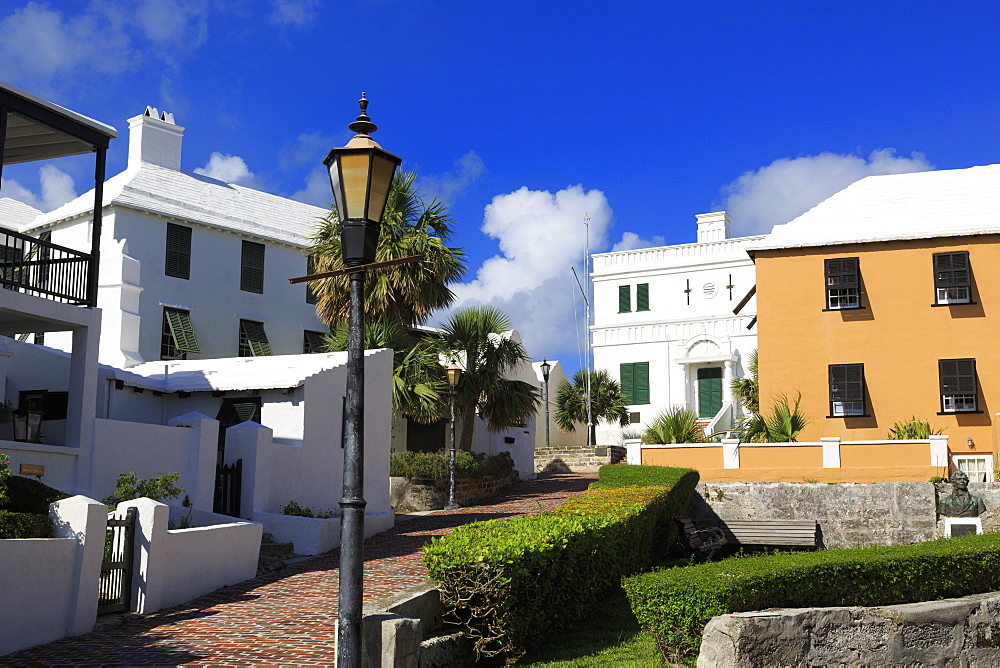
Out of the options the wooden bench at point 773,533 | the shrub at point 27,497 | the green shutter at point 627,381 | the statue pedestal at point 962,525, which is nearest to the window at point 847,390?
the statue pedestal at point 962,525

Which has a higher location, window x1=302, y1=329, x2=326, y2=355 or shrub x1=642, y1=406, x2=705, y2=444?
window x1=302, y1=329, x2=326, y2=355

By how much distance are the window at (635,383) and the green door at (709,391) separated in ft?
6.84

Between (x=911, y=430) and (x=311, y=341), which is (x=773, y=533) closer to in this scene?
(x=911, y=430)

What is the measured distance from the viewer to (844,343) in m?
24.6

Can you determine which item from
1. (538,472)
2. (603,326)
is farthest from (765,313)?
(603,326)

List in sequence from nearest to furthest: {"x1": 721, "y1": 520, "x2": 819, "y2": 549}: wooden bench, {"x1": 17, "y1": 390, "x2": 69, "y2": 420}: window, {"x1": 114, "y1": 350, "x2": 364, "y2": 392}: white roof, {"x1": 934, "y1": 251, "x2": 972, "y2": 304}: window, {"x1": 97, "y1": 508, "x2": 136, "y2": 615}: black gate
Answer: {"x1": 97, "y1": 508, "x2": 136, "y2": 615}: black gate → {"x1": 17, "y1": 390, "x2": 69, "y2": 420}: window → {"x1": 114, "y1": 350, "x2": 364, "y2": 392}: white roof → {"x1": 721, "y1": 520, "x2": 819, "y2": 549}: wooden bench → {"x1": 934, "y1": 251, "x2": 972, "y2": 304}: window

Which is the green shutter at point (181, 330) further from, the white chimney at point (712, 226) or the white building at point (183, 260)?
the white chimney at point (712, 226)

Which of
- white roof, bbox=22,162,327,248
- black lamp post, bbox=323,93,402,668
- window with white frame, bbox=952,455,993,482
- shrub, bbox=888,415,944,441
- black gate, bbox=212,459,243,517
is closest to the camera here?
black lamp post, bbox=323,93,402,668

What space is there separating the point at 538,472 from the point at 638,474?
1502 cm

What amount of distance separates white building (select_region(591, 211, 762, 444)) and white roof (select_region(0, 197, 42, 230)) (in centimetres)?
2112

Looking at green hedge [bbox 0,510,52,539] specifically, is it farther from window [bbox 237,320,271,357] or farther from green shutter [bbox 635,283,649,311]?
green shutter [bbox 635,283,649,311]

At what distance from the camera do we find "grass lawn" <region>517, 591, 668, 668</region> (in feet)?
31.5

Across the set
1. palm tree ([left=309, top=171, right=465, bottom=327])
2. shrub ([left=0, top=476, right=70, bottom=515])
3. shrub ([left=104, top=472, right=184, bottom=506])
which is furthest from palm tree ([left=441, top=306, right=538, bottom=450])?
shrub ([left=0, top=476, right=70, bottom=515])

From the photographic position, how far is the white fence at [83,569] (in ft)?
33.2
